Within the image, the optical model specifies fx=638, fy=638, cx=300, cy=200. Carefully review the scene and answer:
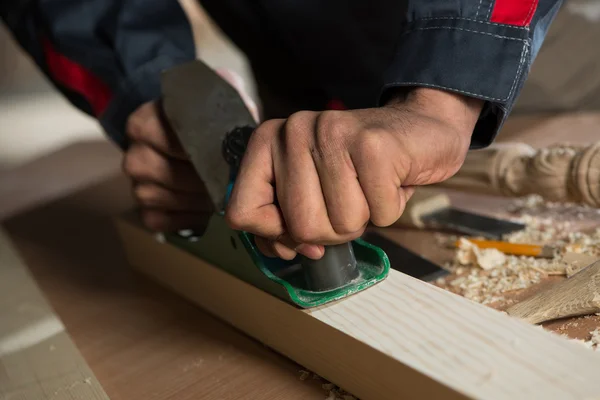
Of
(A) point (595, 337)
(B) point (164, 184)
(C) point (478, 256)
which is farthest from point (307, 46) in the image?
(A) point (595, 337)

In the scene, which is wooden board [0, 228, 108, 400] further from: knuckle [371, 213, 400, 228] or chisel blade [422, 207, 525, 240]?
chisel blade [422, 207, 525, 240]

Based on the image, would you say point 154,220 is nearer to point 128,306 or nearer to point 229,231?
point 128,306

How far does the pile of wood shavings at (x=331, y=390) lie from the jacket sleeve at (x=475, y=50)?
396mm

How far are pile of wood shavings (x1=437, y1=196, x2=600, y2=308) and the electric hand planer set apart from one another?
0.61 ft

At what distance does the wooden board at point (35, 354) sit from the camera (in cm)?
90

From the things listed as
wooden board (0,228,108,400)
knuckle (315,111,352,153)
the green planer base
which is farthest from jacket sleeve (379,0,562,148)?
A: wooden board (0,228,108,400)

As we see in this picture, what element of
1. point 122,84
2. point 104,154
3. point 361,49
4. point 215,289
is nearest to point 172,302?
point 215,289

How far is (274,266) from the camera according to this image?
0.92 m

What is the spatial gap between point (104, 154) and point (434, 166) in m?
1.76

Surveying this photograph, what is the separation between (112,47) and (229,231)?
2.00 feet

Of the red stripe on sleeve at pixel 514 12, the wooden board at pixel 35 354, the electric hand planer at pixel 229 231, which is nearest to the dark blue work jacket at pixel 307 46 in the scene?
the red stripe on sleeve at pixel 514 12

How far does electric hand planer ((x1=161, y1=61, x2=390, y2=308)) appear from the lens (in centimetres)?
81

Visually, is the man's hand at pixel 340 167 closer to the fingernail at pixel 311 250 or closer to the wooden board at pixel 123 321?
the fingernail at pixel 311 250

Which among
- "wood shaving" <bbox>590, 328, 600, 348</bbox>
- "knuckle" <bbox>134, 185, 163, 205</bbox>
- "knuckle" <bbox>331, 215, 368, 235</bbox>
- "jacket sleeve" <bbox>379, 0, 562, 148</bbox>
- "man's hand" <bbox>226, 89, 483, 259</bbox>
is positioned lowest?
"knuckle" <bbox>134, 185, 163, 205</bbox>
